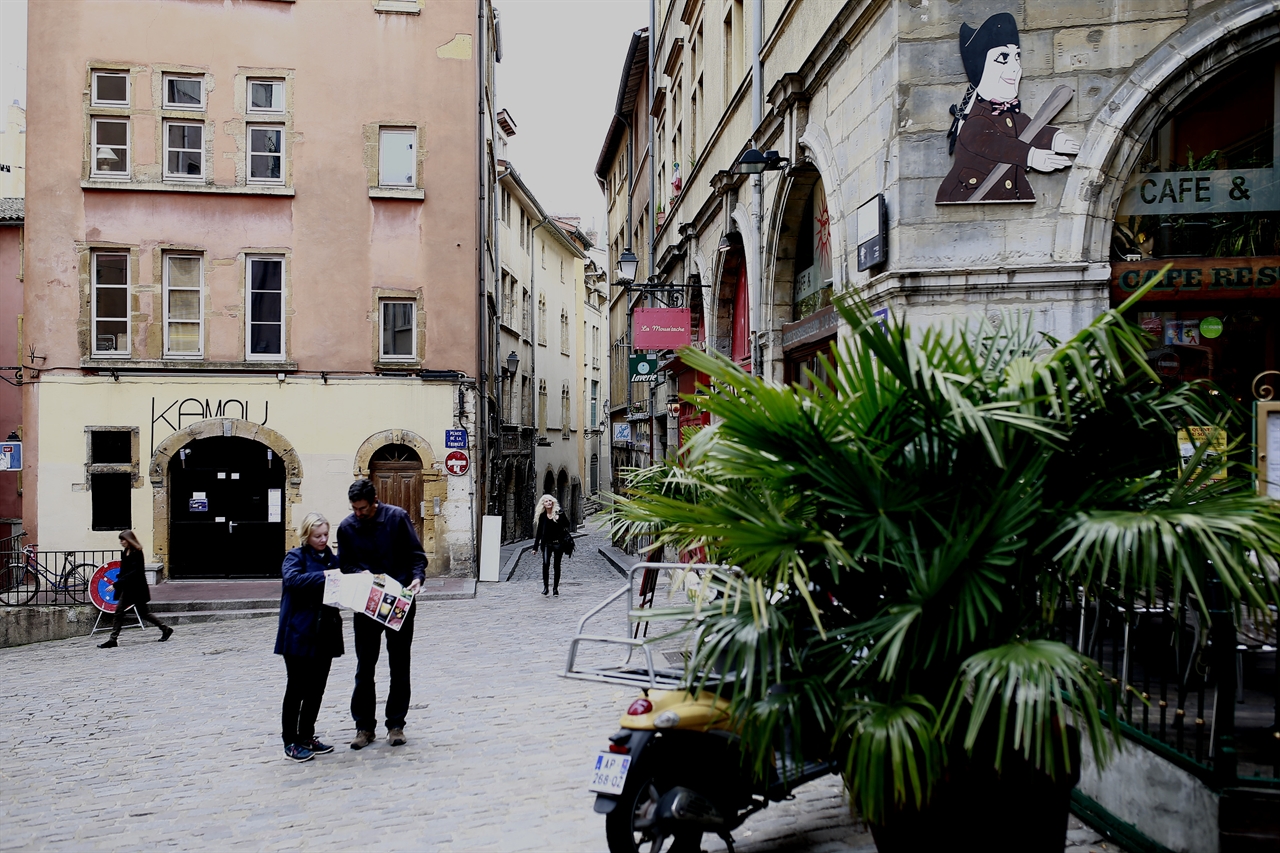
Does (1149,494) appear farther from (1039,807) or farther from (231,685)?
(231,685)

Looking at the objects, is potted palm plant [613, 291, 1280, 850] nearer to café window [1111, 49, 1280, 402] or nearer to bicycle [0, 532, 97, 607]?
café window [1111, 49, 1280, 402]

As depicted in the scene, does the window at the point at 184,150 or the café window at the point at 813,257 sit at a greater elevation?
the window at the point at 184,150

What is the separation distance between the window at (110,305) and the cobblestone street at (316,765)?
9783 mm

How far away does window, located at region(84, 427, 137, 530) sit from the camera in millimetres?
20234

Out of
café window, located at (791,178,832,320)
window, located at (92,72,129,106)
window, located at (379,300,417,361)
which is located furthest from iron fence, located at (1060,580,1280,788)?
window, located at (92,72,129,106)

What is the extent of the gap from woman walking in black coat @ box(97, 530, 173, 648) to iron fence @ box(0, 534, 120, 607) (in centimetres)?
178

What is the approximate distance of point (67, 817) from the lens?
20.2 feet

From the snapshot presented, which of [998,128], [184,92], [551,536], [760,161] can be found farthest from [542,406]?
[998,128]

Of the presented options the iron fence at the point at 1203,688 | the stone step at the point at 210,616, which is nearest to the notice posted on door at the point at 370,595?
the iron fence at the point at 1203,688

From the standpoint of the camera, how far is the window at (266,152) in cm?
2089

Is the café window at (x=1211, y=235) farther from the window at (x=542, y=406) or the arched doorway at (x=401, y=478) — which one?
the window at (x=542, y=406)

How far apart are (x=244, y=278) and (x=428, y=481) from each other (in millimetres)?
5250

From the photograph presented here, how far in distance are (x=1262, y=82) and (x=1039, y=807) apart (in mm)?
7997

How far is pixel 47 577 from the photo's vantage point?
17.7m
